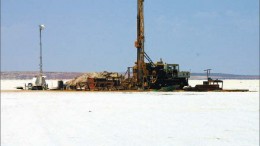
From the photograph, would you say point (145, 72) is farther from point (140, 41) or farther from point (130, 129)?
point (130, 129)

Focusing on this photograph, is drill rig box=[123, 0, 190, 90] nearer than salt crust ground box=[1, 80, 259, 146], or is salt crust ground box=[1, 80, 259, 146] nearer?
salt crust ground box=[1, 80, 259, 146]

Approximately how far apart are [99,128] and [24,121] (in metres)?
2.96

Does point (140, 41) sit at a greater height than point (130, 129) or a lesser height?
greater

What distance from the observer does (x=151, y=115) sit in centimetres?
1566

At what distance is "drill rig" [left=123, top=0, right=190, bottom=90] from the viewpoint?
135ft

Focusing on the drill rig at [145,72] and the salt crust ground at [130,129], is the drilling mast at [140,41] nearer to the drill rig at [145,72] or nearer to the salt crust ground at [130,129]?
the drill rig at [145,72]

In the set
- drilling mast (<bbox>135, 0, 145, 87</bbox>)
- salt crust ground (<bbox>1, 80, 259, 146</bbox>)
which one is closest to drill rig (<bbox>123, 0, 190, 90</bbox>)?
drilling mast (<bbox>135, 0, 145, 87</bbox>)

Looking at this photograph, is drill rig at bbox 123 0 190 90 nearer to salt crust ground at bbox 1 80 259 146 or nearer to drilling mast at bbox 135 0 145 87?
drilling mast at bbox 135 0 145 87

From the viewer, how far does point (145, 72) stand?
135 ft

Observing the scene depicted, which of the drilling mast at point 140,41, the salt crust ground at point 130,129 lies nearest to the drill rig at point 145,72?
the drilling mast at point 140,41

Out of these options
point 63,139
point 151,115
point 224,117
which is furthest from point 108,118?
point 63,139

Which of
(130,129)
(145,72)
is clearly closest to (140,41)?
(145,72)

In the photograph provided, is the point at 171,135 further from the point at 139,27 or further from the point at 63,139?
the point at 139,27

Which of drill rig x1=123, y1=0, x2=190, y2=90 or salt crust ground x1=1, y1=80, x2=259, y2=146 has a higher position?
drill rig x1=123, y1=0, x2=190, y2=90
